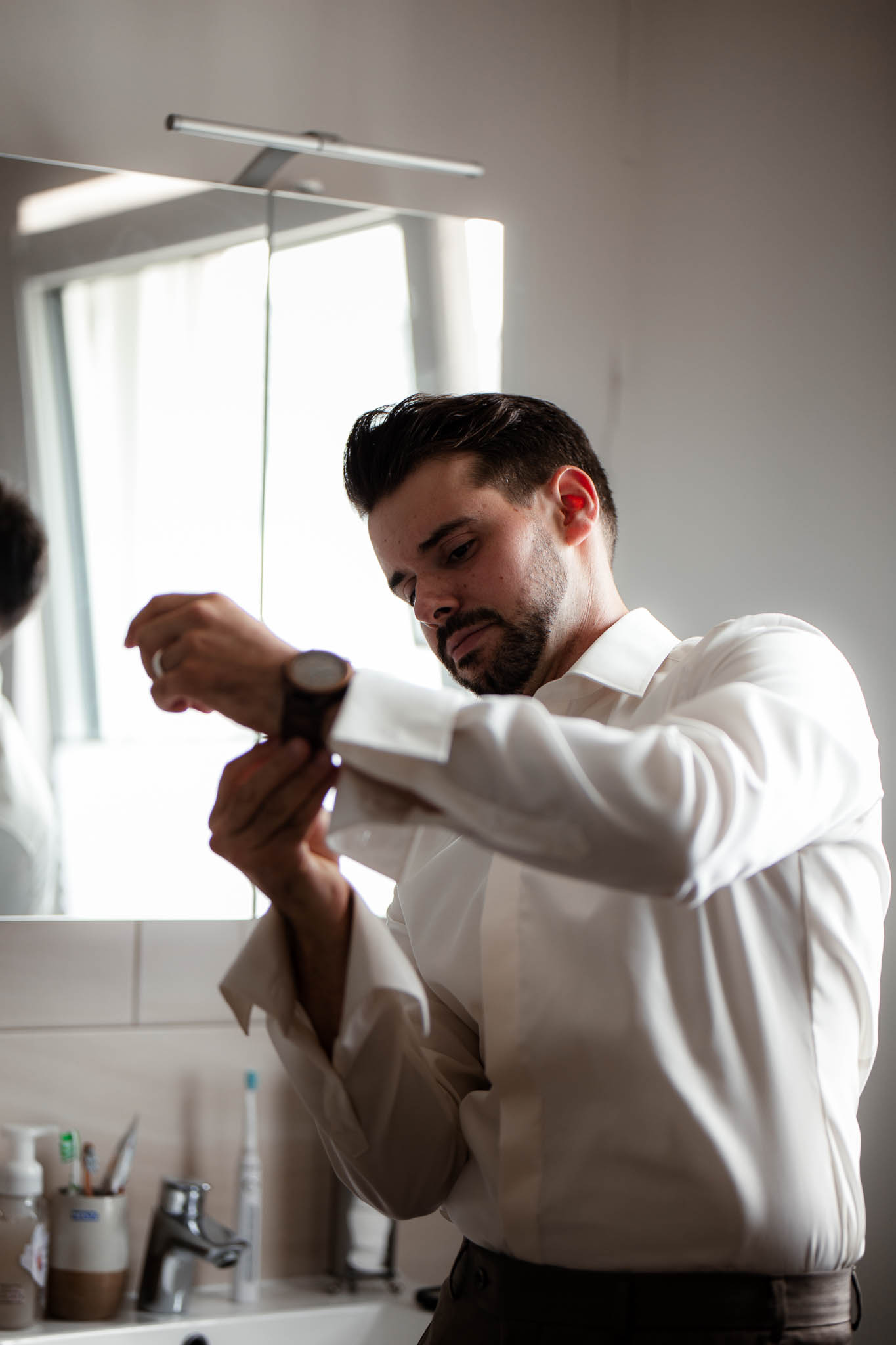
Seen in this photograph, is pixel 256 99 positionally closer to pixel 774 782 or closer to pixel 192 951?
pixel 192 951

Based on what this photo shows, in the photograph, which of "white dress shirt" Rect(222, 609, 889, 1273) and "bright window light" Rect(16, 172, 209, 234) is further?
"bright window light" Rect(16, 172, 209, 234)

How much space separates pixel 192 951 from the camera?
1.48 m

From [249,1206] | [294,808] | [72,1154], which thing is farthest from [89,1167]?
[294,808]

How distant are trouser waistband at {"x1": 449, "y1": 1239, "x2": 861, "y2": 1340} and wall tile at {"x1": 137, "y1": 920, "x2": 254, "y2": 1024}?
0.71m

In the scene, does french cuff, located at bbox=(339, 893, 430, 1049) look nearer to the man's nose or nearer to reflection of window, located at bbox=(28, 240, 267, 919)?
the man's nose

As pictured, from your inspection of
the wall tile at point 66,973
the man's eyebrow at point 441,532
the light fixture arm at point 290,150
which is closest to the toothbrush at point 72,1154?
the wall tile at point 66,973

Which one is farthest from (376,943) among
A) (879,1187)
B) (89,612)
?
(879,1187)

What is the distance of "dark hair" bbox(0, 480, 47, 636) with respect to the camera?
1316 mm

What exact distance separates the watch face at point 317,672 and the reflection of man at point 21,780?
2.57 feet

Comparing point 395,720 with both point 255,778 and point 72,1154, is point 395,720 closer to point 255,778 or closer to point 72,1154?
point 255,778

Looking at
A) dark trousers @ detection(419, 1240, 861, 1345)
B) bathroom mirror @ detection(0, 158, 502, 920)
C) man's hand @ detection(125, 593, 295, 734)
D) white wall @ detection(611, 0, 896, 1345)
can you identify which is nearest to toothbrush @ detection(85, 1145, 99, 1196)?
bathroom mirror @ detection(0, 158, 502, 920)

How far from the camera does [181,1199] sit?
4.43ft

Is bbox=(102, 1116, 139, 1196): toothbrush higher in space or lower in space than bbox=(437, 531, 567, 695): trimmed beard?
lower

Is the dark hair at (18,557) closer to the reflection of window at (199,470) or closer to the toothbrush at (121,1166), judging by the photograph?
the reflection of window at (199,470)
